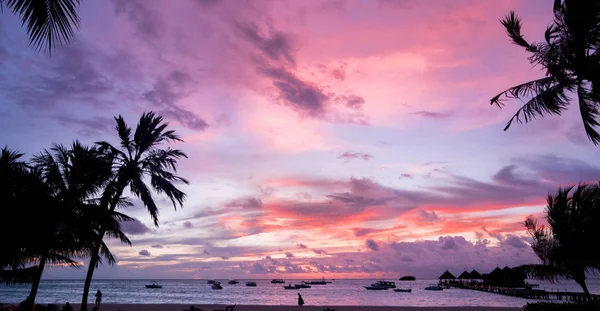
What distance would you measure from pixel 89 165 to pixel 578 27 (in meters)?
20.4

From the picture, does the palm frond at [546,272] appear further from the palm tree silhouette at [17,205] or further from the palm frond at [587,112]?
the palm tree silhouette at [17,205]

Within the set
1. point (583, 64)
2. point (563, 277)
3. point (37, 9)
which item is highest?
point (583, 64)

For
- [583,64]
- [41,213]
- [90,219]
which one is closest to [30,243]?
[41,213]

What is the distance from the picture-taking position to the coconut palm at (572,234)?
69.2 feet

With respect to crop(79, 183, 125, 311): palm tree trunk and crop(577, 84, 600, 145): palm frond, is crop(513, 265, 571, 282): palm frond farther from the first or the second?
crop(79, 183, 125, 311): palm tree trunk

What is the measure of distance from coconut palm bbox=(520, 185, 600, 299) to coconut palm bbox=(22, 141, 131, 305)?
A: 71.5ft

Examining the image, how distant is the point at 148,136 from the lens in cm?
2175

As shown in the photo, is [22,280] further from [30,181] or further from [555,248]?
[555,248]

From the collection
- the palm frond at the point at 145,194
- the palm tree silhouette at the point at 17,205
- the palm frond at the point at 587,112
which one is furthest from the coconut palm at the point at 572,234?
the palm tree silhouette at the point at 17,205

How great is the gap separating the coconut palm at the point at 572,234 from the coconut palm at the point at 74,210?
71.5 feet

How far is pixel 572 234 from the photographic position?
70.6 feet

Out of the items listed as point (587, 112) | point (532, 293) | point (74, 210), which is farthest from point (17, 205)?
point (532, 293)

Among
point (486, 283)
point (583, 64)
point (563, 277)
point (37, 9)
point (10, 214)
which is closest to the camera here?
point (37, 9)

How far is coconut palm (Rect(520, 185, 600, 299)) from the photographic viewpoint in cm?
2108
